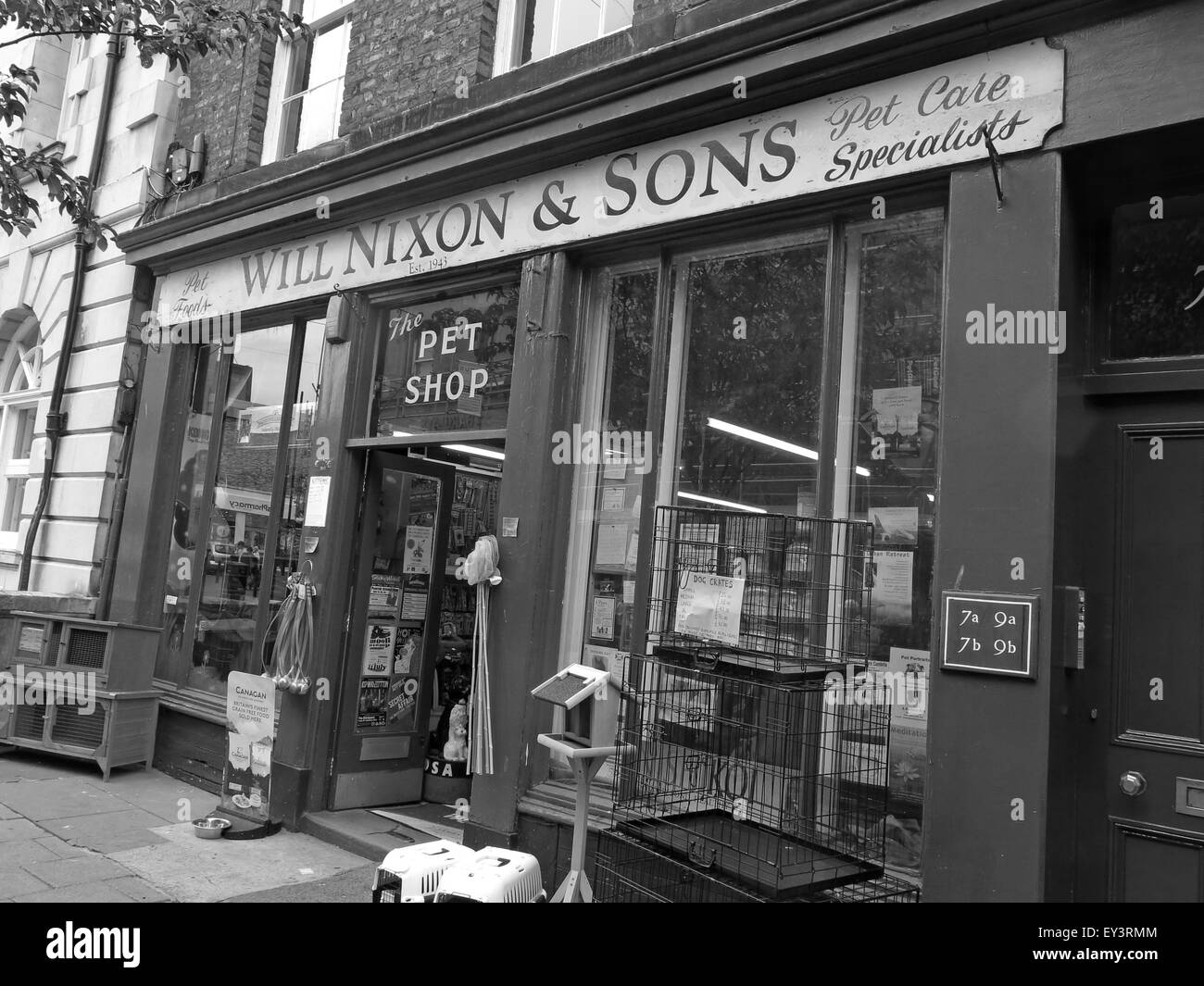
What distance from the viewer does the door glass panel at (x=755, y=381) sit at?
522 centimetres

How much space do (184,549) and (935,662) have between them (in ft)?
24.2

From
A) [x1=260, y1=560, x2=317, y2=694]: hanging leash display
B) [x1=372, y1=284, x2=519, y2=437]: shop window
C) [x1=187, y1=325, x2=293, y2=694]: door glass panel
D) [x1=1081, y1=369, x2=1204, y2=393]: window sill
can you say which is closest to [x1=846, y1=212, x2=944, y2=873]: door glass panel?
[x1=1081, y1=369, x2=1204, y2=393]: window sill

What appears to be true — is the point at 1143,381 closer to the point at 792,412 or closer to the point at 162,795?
the point at 792,412

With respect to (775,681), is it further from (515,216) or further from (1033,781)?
(515,216)

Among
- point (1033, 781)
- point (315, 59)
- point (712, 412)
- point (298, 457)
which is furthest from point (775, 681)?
point (315, 59)

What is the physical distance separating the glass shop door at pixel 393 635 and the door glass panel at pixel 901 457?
399 centimetres

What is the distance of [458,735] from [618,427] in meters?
3.11

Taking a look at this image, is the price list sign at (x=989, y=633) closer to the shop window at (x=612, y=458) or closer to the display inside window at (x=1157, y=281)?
the display inside window at (x=1157, y=281)

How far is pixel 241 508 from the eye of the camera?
8586 millimetres

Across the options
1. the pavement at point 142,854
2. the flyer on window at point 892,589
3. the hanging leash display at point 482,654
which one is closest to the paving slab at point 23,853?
the pavement at point 142,854

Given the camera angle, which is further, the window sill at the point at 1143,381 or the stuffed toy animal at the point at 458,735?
the stuffed toy animal at the point at 458,735

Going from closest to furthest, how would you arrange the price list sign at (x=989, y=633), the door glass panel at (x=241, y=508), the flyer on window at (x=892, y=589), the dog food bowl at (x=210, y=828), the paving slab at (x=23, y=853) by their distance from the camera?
the price list sign at (x=989, y=633), the flyer on window at (x=892, y=589), the paving slab at (x=23, y=853), the dog food bowl at (x=210, y=828), the door glass panel at (x=241, y=508)

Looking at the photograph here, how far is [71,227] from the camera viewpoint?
35.0 feet

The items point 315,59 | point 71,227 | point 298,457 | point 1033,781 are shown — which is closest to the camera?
point 1033,781
